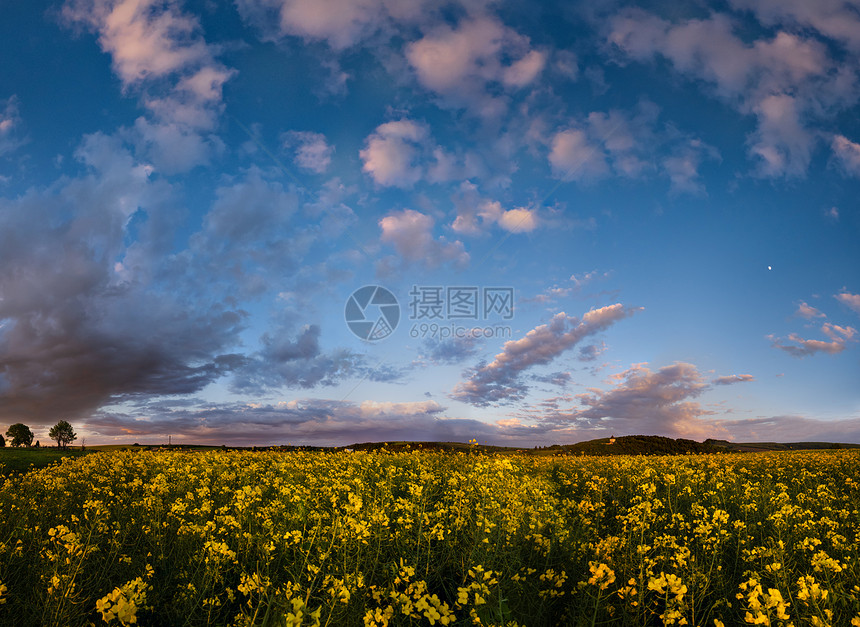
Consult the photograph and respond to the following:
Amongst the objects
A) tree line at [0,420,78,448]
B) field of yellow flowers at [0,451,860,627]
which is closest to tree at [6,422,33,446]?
tree line at [0,420,78,448]

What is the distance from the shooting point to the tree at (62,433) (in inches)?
3280

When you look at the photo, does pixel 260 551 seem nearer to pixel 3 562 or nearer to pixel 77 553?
pixel 77 553

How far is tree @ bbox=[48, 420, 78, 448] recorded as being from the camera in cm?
8331

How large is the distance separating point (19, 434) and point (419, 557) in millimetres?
113745

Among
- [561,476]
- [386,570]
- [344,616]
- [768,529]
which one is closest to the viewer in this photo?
[344,616]

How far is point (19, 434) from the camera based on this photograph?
85.9 meters

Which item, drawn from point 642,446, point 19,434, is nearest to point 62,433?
point 19,434

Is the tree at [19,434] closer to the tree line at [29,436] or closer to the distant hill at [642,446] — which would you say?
the tree line at [29,436]

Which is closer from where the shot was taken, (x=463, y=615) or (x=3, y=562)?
(x=463, y=615)

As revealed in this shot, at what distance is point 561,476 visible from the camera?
15758 millimetres

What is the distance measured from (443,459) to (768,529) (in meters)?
9.61

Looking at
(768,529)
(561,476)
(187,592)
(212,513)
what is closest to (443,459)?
(561,476)

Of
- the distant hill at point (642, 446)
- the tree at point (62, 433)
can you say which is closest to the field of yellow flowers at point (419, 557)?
the distant hill at point (642, 446)

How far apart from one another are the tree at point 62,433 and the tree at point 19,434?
237 inches
